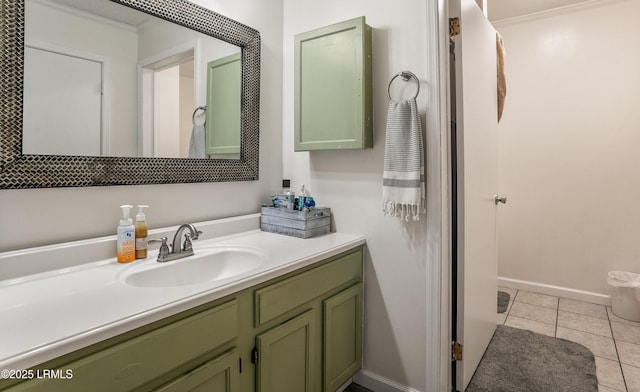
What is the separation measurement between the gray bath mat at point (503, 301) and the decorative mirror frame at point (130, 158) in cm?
225

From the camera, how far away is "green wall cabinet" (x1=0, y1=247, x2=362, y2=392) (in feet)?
2.68

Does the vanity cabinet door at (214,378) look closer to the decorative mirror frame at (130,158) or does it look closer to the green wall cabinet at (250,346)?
the green wall cabinet at (250,346)

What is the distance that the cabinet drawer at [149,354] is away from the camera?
77cm

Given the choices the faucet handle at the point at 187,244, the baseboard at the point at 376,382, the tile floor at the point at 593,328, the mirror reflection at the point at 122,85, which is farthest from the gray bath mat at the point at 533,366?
the mirror reflection at the point at 122,85

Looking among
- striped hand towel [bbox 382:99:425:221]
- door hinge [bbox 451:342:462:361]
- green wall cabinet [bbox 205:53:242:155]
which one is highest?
green wall cabinet [bbox 205:53:242:155]

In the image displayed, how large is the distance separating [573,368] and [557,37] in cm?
257

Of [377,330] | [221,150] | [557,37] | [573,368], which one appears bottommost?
[573,368]

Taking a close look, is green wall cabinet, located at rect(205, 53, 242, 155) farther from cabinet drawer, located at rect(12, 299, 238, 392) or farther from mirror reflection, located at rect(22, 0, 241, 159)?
cabinet drawer, located at rect(12, 299, 238, 392)

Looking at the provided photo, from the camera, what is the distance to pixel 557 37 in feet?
9.84

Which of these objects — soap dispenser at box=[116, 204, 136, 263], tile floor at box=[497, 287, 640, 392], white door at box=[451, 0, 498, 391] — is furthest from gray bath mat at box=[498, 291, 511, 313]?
soap dispenser at box=[116, 204, 136, 263]

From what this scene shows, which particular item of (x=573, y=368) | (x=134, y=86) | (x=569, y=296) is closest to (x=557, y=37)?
(x=569, y=296)

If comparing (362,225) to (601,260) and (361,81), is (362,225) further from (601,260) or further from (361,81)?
(601,260)

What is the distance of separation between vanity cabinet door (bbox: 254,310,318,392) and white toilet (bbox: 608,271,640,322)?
2.53 m

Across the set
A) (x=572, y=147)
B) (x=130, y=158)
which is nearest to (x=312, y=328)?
(x=130, y=158)
